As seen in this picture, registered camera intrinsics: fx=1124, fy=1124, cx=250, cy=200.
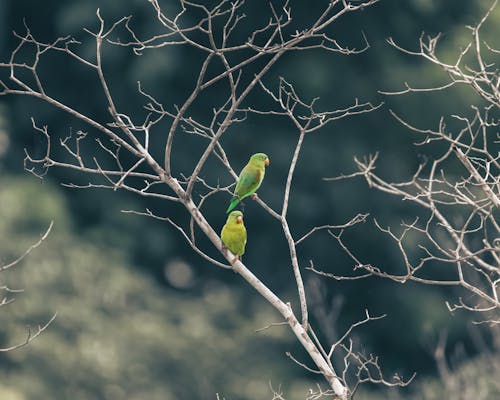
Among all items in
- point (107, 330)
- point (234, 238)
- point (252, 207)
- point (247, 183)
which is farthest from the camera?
point (252, 207)

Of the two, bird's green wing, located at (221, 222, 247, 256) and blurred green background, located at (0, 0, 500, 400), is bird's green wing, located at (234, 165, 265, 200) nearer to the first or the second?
bird's green wing, located at (221, 222, 247, 256)

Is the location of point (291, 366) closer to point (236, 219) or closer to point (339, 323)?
point (339, 323)

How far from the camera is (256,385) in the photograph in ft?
56.0

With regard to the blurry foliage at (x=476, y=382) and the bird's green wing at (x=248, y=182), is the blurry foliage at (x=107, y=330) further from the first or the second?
the bird's green wing at (x=248, y=182)

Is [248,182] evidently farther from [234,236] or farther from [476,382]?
[476,382]

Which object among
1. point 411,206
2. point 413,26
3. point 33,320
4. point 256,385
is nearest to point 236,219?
point 33,320

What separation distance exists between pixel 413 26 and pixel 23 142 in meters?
6.95

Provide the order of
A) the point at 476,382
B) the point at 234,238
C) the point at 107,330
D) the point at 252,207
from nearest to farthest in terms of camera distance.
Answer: the point at 234,238, the point at 476,382, the point at 107,330, the point at 252,207

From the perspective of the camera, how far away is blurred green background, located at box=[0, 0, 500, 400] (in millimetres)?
16672

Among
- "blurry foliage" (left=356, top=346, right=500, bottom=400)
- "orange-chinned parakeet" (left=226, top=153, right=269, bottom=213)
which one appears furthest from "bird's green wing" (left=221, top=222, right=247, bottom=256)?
"blurry foliage" (left=356, top=346, right=500, bottom=400)

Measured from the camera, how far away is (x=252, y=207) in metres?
18.2

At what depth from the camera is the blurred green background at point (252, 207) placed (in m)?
16.7

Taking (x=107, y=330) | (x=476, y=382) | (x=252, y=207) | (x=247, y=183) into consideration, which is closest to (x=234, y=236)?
(x=247, y=183)

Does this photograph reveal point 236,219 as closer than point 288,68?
Yes
